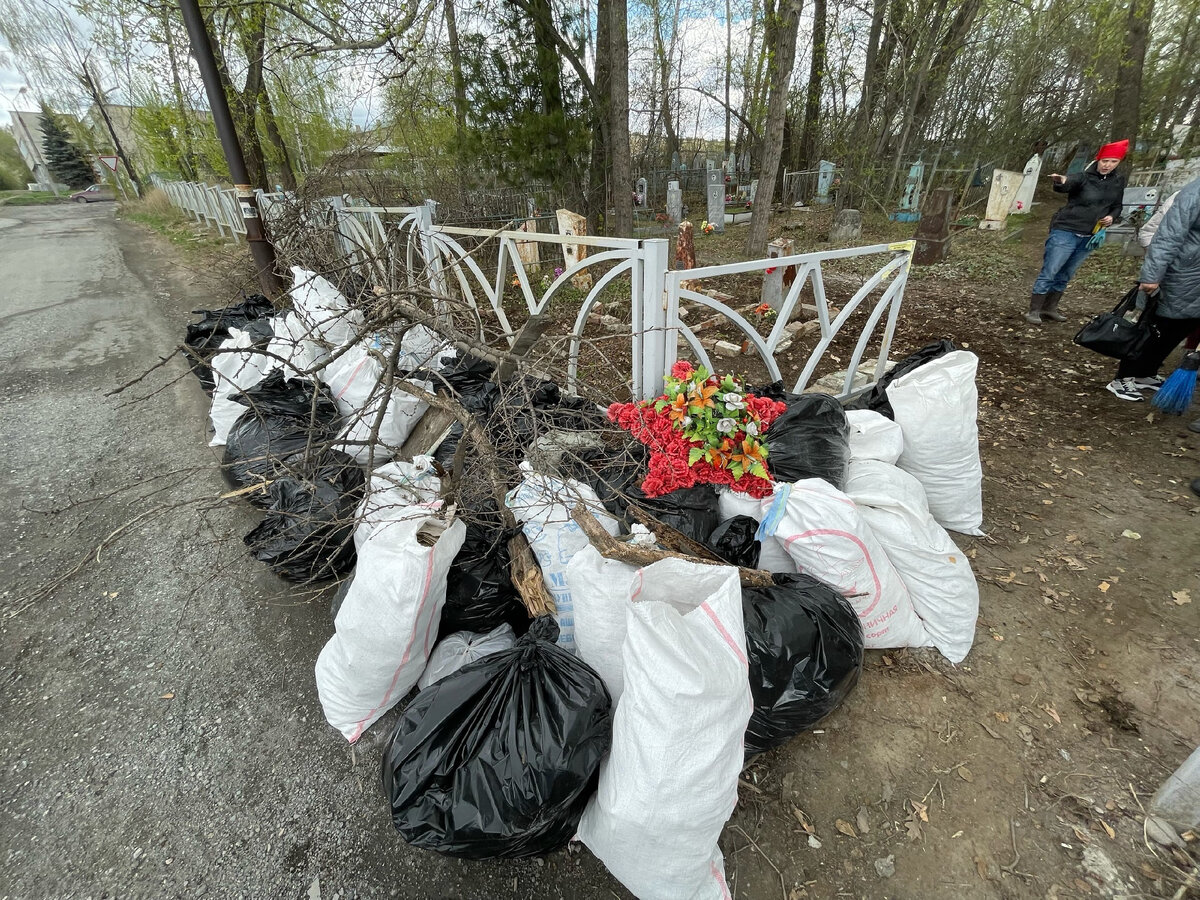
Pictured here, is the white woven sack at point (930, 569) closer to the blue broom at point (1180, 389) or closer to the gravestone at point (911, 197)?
the blue broom at point (1180, 389)

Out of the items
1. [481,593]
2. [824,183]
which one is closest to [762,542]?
[481,593]

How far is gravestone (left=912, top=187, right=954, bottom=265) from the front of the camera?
6633 mm

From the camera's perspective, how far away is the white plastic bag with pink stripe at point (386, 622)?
145 centimetres

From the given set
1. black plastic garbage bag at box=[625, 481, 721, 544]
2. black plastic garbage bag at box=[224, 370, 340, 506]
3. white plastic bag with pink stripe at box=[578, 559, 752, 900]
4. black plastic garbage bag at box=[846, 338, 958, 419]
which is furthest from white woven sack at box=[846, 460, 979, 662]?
black plastic garbage bag at box=[224, 370, 340, 506]

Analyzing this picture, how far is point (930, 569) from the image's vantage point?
178cm

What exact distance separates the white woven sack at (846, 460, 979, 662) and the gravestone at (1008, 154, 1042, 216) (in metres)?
10.1

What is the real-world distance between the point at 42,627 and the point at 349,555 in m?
1.24

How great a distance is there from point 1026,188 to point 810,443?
1022 cm

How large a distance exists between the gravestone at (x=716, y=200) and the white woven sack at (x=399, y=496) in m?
10.2

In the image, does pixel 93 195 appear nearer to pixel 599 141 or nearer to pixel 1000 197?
pixel 599 141

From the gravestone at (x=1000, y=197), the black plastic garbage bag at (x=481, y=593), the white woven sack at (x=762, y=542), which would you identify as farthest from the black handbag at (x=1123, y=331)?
the gravestone at (x=1000, y=197)

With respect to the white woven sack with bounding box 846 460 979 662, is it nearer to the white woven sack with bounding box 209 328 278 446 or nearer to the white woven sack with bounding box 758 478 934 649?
the white woven sack with bounding box 758 478 934 649

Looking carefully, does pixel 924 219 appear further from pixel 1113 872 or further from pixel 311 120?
pixel 311 120

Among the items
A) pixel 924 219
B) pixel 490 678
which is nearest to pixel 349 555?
pixel 490 678
